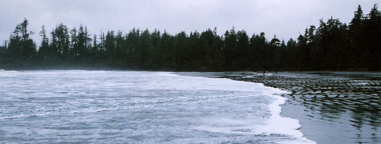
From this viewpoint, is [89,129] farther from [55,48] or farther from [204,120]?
[55,48]

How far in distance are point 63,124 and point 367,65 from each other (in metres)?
79.1

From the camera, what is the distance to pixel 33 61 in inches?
4914

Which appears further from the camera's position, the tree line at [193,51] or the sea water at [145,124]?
the tree line at [193,51]

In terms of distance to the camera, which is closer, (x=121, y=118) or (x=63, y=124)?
(x=63, y=124)

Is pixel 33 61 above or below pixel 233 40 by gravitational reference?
below

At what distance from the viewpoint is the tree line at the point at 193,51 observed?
313 ft

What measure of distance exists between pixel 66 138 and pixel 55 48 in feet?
479

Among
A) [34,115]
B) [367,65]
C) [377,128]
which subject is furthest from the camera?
[367,65]

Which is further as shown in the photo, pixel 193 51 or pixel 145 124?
pixel 193 51

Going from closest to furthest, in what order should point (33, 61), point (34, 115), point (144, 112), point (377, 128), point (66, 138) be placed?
point (66, 138), point (377, 128), point (34, 115), point (144, 112), point (33, 61)

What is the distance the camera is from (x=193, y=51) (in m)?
130

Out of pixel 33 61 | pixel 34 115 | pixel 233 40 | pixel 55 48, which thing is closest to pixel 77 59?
pixel 55 48

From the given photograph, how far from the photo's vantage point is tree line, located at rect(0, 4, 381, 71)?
95.5 m

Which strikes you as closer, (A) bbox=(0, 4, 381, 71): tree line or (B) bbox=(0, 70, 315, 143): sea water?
(B) bbox=(0, 70, 315, 143): sea water
